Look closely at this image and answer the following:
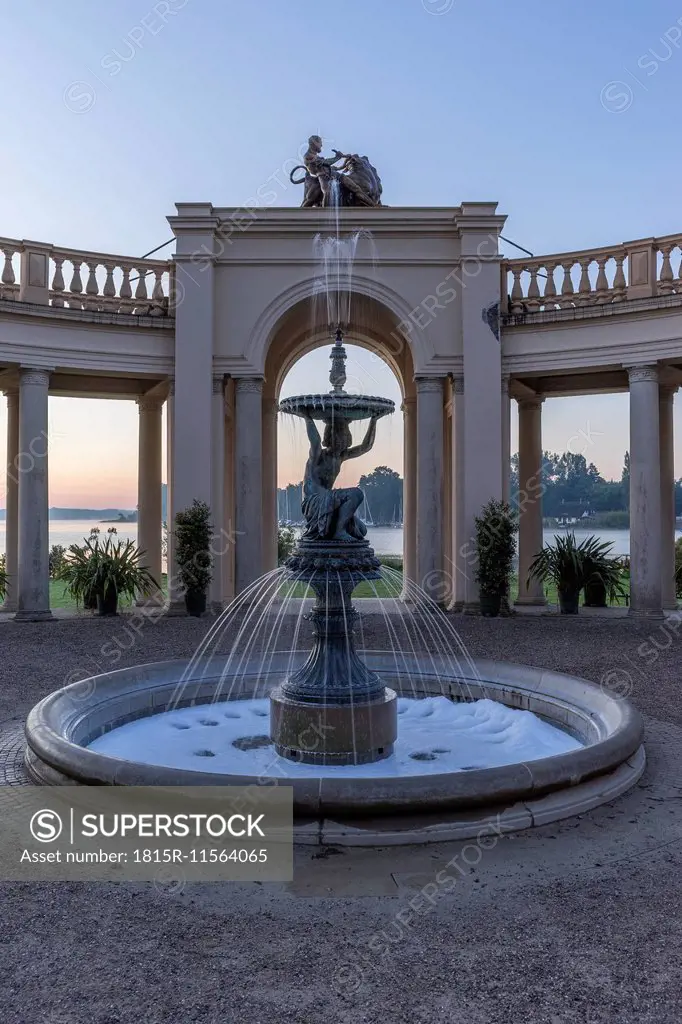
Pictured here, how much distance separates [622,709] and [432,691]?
282 centimetres

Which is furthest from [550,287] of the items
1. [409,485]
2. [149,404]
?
[149,404]

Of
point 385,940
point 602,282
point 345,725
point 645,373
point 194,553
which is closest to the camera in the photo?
point 385,940

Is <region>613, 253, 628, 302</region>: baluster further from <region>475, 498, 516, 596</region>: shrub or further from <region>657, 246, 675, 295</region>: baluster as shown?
<region>475, 498, 516, 596</region>: shrub

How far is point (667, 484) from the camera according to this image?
17.4m

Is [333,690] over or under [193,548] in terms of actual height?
under

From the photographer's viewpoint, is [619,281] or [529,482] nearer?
[619,281]

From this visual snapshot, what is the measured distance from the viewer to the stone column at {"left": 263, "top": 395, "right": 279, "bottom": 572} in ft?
64.6

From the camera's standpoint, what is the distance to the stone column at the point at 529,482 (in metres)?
18.7

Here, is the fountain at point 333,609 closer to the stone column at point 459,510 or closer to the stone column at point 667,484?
the stone column at point 459,510

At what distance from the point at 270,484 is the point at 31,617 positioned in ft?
23.2

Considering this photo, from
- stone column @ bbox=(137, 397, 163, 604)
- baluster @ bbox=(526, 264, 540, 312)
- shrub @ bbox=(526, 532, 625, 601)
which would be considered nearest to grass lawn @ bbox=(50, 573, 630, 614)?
shrub @ bbox=(526, 532, 625, 601)

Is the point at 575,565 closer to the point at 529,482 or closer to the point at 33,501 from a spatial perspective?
the point at 529,482

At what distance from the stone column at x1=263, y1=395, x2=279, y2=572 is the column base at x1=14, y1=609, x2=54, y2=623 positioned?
5.90 m

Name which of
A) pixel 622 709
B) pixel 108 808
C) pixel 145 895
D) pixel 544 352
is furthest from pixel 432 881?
pixel 544 352
